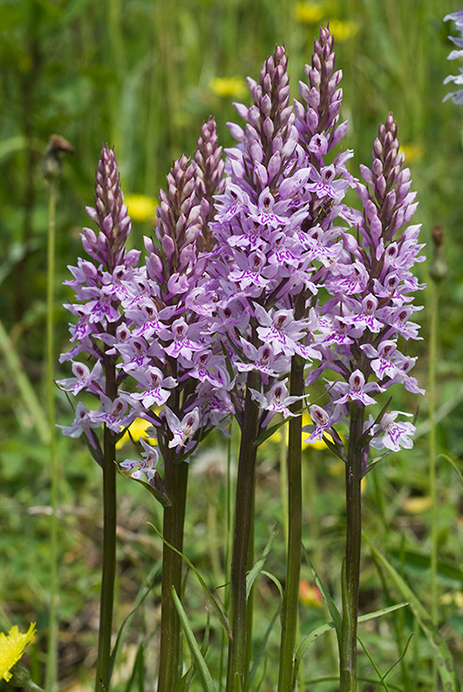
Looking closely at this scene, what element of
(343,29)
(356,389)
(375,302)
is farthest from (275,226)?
(343,29)

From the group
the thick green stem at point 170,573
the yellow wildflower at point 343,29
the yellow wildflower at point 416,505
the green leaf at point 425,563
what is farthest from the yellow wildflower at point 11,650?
the yellow wildflower at point 343,29

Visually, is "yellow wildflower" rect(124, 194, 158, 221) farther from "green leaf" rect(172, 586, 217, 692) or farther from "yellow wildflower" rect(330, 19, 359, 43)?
"green leaf" rect(172, 586, 217, 692)

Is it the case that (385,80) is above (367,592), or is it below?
above

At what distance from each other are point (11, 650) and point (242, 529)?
0.63 meters

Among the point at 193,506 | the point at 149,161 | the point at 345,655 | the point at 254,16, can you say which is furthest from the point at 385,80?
the point at 345,655

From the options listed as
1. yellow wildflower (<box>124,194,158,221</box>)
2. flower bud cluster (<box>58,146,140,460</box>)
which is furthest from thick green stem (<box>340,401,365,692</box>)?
yellow wildflower (<box>124,194,158,221</box>)

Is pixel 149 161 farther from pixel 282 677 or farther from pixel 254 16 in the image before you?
pixel 282 677

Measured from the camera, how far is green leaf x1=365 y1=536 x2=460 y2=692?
5.84 feet

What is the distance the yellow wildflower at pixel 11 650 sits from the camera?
5.22 ft

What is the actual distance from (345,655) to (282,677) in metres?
0.12

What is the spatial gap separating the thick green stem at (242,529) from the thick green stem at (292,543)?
0.07 metres

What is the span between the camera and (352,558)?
1.40 meters

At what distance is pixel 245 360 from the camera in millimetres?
1364

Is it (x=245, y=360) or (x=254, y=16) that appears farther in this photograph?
(x=254, y=16)
